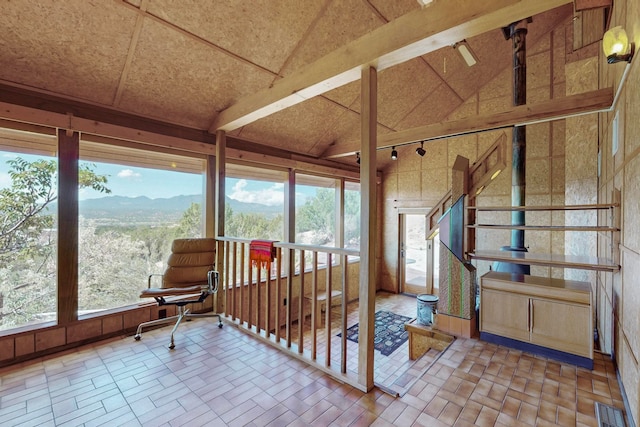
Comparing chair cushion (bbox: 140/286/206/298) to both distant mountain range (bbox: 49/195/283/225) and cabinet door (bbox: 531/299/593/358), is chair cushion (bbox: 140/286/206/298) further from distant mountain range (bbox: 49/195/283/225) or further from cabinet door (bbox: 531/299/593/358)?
cabinet door (bbox: 531/299/593/358)

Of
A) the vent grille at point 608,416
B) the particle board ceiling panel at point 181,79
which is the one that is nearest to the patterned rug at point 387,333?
the vent grille at point 608,416

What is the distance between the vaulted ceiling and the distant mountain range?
0.97 metres

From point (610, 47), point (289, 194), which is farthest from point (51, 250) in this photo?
point (610, 47)

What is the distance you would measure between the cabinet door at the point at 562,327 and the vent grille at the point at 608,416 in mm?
571

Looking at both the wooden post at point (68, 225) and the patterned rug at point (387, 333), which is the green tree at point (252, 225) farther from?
the patterned rug at point (387, 333)

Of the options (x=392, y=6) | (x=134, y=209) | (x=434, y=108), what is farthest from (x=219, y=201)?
(x=434, y=108)

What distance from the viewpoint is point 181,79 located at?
300 centimetres

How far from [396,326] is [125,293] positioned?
13.9 ft

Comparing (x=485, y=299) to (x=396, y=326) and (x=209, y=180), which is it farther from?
(x=209, y=180)

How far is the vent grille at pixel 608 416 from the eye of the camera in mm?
1699

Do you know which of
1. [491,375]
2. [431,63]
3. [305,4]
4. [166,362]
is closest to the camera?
[491,375]

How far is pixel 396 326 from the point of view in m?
5.10

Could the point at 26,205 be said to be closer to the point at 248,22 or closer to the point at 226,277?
the point at 226,277

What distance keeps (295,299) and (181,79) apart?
4047mm
